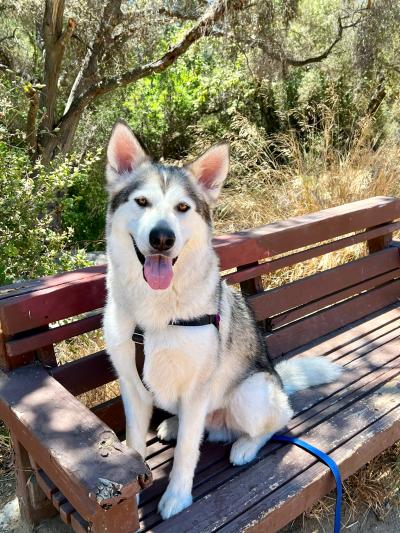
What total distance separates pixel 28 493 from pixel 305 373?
4.88ft

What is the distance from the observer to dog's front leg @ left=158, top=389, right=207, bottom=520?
1823mm

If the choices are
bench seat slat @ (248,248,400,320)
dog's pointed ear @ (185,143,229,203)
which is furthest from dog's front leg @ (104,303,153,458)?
bench seat slat @ (248,248,400,320)

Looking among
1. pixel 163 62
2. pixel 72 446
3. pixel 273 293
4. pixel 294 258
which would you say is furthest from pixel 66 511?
pixel 163 62

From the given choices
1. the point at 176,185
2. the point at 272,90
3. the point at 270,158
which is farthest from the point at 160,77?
the point at 176,185

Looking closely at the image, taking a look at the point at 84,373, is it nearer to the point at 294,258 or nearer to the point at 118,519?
the point at 118,519

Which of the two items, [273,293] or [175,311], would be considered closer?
[175,311]

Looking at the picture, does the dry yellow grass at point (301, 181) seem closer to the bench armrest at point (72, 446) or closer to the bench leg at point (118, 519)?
the bench armrest at point (72, 446)

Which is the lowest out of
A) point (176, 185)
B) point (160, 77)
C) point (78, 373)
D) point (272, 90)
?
point (78, 373)

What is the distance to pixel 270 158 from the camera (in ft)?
19.5

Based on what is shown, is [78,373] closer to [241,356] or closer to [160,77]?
[241,356]

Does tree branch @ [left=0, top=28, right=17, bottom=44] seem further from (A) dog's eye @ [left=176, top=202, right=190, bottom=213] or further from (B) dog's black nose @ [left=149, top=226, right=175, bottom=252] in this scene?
(B) dog's black nose @ [left=149, top=226, right=175, bottom=252]

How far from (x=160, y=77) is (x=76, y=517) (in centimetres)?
1149

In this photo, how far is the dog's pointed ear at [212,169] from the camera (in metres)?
2.06

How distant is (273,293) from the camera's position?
2.99 meters
